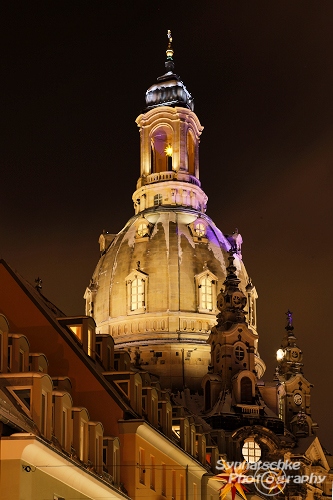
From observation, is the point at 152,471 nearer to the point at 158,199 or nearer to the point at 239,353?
the point at 239,353

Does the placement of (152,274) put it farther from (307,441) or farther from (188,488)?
(188,488)

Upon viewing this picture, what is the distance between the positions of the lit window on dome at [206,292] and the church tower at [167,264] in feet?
0.32

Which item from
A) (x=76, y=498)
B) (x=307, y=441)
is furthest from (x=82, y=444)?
(x=307, y=441)

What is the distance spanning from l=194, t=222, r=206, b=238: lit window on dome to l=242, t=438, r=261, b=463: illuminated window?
87.3 ft

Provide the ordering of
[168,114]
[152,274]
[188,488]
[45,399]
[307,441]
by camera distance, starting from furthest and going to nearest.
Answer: [168,114], [152,274], [307,441], [188,488], [45,399]

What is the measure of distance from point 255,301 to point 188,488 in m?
81.7

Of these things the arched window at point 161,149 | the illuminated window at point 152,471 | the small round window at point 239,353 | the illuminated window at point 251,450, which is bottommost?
the illuminated window at point 152,471

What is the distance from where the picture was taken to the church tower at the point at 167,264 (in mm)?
127375

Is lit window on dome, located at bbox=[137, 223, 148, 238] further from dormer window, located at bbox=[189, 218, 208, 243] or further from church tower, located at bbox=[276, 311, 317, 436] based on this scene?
church tower, located at bbox=[276, 311, 317, 436]

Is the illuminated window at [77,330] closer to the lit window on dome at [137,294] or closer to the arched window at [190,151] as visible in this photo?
the lit window on dome at [137,294]

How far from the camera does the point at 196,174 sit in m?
144

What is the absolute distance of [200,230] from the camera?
135 m

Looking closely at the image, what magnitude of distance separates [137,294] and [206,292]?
665 centimetres

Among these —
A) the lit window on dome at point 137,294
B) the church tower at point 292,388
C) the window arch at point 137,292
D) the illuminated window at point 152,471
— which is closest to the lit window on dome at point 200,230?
the window arch at point 137,292
